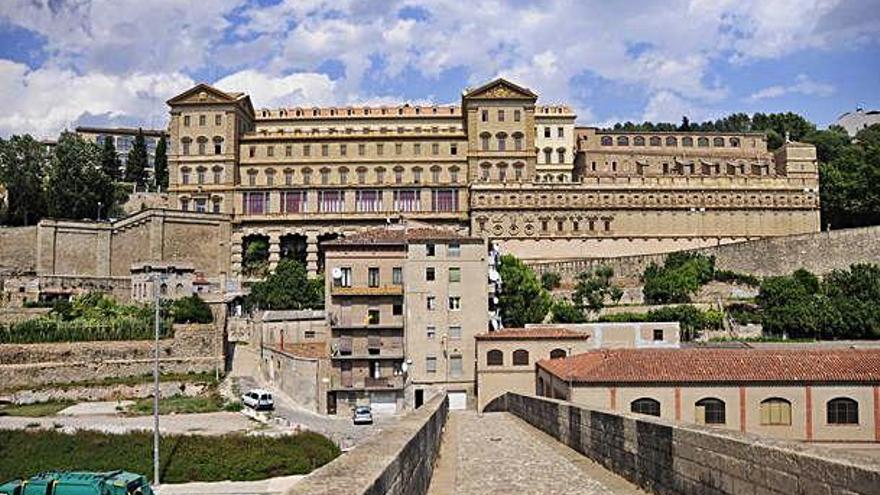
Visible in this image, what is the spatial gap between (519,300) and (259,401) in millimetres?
19734

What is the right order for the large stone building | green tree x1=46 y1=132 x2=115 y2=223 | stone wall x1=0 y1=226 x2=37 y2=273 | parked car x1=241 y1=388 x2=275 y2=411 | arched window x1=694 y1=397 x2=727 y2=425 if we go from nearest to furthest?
arched window x1=694 y1=397 x2=727 y2=425 → parked car x1=241 y1=388 x2=275 y2=411 → stone wall x1=0 y1=226 x2=37 y2=273 → the large stone building → green tree x1=46 y1=132 x2=115 y2=223

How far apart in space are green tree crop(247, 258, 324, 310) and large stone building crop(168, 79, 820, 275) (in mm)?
13148

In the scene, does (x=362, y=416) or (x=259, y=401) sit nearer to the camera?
(x=362, y=416)

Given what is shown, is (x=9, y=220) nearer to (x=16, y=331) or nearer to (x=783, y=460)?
(x=16, y=331)

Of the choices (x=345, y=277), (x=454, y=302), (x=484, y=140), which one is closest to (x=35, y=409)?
(x=345, y=277)

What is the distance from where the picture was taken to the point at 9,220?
84.3 meters

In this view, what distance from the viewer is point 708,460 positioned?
9984mm

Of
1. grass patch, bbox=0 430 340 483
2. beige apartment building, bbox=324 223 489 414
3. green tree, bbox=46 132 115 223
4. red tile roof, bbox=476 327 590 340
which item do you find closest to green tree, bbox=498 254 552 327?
beige apartment building, bbox=324 223 489 414

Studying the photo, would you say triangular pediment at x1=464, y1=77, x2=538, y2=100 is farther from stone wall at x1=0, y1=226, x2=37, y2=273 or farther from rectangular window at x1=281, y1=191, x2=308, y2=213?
stone wall at x1=0, y1=226, x2=37, y2=273

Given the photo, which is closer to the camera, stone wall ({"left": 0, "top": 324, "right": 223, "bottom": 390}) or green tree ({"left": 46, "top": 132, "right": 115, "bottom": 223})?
stone wall ({"left": 0, "top": 324, "right": 223, "bottom": 390})

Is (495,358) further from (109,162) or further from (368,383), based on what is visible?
(109,162)

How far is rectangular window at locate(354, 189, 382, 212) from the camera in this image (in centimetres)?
8312

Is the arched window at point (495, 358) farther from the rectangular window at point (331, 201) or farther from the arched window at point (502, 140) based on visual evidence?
the arched window at point (502, 140)

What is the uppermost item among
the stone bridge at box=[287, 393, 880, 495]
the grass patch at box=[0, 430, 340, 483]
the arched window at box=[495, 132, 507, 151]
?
the arched window at box=[495, 132, 507, 151]
